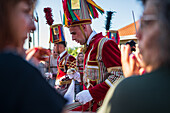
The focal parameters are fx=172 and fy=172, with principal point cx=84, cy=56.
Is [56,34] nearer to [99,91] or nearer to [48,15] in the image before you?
[48,15]

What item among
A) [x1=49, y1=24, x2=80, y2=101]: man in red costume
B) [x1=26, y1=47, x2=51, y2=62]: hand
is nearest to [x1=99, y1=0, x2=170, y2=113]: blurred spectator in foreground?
[x1=26, y1=47, x2=51, y2=62]: hand

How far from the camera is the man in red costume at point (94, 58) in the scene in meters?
2.21

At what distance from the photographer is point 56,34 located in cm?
626

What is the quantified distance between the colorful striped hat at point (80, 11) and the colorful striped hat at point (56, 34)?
124 inches

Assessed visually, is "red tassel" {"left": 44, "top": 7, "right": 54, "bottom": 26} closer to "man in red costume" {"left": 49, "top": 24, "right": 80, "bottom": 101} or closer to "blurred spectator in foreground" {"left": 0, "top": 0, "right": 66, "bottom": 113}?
"man in red costume" {"left": 49, "top": 24, "right": 80, "bottom": 101}

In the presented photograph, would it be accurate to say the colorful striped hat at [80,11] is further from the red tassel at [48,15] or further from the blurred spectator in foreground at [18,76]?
the red tassel at [48,15]

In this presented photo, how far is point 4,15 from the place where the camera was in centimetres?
79

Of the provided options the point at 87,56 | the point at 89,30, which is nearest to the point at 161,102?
the point at 87,56

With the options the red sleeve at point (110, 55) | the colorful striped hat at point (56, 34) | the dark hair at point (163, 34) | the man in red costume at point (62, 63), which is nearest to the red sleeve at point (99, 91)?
the red sleeve at point (110, 55)

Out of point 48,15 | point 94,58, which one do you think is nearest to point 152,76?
point 94,58

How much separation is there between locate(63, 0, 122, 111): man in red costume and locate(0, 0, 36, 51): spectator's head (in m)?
1.48

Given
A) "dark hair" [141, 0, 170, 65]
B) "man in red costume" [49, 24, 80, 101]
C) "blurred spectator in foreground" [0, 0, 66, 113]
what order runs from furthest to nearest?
"man in red costume" [49, 24, 80, 101]
"dark hair" [141, 0, 170, 65]
"blurred spectator in foreground" [0, 0, 66, 113]

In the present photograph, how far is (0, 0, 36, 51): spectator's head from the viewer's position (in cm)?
79

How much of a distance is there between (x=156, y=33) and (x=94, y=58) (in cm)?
166
